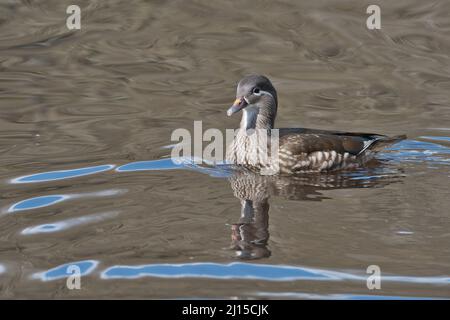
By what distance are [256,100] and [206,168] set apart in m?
1.17

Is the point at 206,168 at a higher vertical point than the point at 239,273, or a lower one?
higher

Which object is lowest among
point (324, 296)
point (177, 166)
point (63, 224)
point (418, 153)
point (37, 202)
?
point (324, 296)

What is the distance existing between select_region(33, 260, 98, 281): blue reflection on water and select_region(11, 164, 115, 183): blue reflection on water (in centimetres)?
258

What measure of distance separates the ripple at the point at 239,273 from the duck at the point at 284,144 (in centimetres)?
321

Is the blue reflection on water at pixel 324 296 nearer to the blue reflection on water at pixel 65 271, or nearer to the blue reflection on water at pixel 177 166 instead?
the blue reflection on water at pixel 65 271

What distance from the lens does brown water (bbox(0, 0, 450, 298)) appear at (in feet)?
27.6

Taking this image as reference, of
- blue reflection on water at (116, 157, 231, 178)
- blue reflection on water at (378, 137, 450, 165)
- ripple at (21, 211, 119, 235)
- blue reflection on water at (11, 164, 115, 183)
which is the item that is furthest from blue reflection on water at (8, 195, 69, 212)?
blue reflection on water at (378, 137, 450, 165)

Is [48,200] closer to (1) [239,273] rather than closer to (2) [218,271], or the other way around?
(2) [218,271]

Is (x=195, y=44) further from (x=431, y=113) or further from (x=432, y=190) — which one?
(x=432, y=190)

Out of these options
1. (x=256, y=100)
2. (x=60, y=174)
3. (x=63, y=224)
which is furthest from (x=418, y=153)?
(x=63, y=224)

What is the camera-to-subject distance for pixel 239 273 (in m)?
8.29

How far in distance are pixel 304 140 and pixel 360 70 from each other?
436 centimetres

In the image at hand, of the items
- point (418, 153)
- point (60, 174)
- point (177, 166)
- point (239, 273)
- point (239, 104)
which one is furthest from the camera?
point (418, 153)

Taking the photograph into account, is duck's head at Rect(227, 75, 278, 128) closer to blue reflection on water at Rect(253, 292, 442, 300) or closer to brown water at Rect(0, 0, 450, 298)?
brown water at Rect(0, 0, 450, 298)
